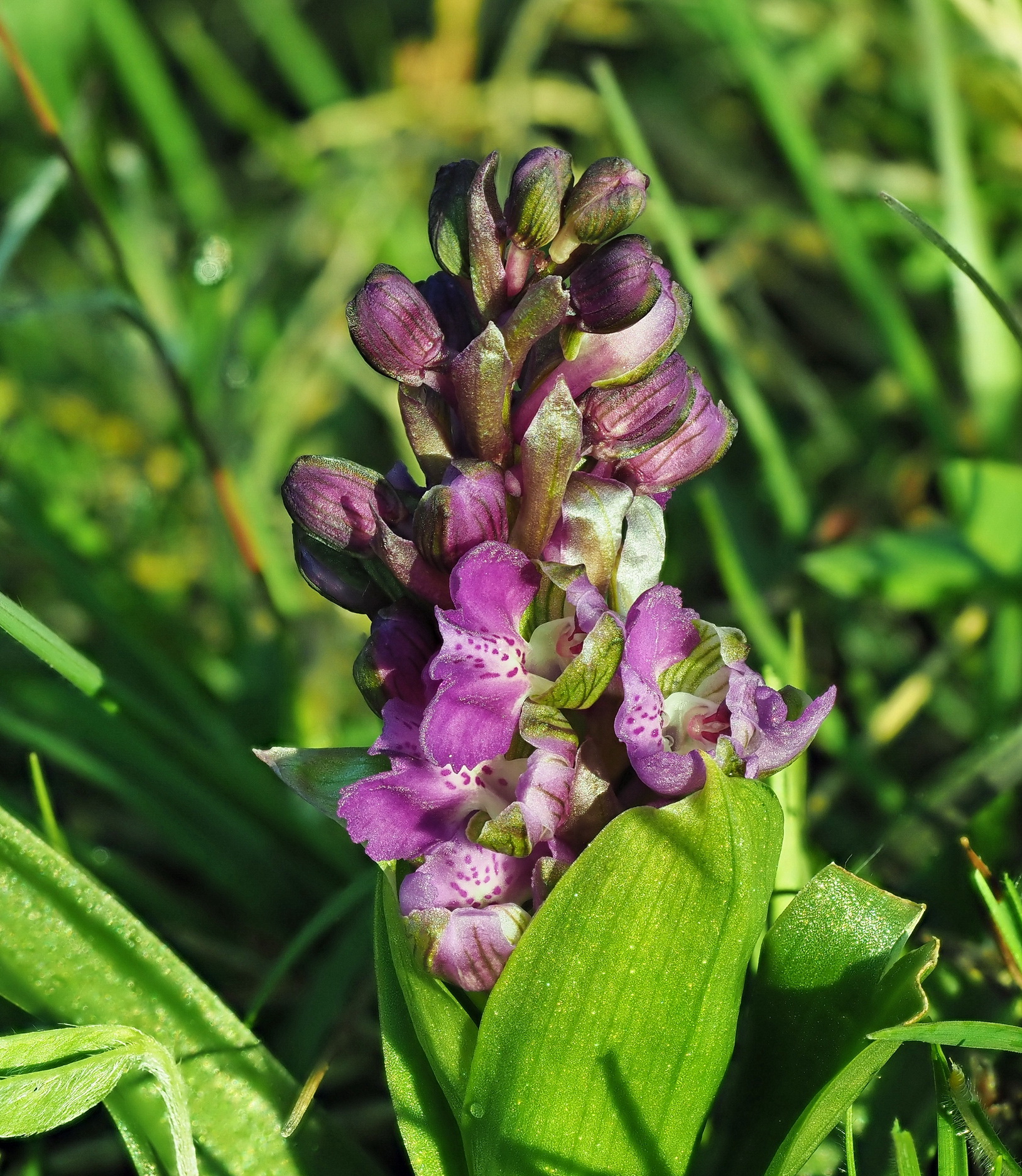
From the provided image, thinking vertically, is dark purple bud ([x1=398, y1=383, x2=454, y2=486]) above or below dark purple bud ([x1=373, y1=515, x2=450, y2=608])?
above

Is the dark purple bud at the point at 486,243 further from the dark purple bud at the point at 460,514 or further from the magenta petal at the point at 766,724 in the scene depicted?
the magenta petal at the point at 766,724

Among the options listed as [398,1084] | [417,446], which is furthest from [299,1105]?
[417,446]

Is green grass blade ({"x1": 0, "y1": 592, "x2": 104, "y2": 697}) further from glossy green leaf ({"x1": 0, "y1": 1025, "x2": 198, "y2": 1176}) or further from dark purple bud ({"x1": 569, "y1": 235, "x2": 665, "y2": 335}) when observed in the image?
dark purple bud ({"x1": 569, "y1": 235, "x2": 665, "y2": 335})

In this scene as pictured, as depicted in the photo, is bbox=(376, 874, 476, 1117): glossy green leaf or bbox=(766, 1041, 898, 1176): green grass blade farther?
bbox=(376, 874, 476, 1117): glossy green leaf

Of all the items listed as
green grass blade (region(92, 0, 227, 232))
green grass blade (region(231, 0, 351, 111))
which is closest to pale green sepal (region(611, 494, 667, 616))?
green grass blade (region(92, 0, 227, 232))

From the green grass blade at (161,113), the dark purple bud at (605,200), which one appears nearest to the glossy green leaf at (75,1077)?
the dark purple bud at (605,200)

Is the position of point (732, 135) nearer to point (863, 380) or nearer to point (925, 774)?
point (863, 380)

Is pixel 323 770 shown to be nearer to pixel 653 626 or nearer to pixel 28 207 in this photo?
pixel 653 626
